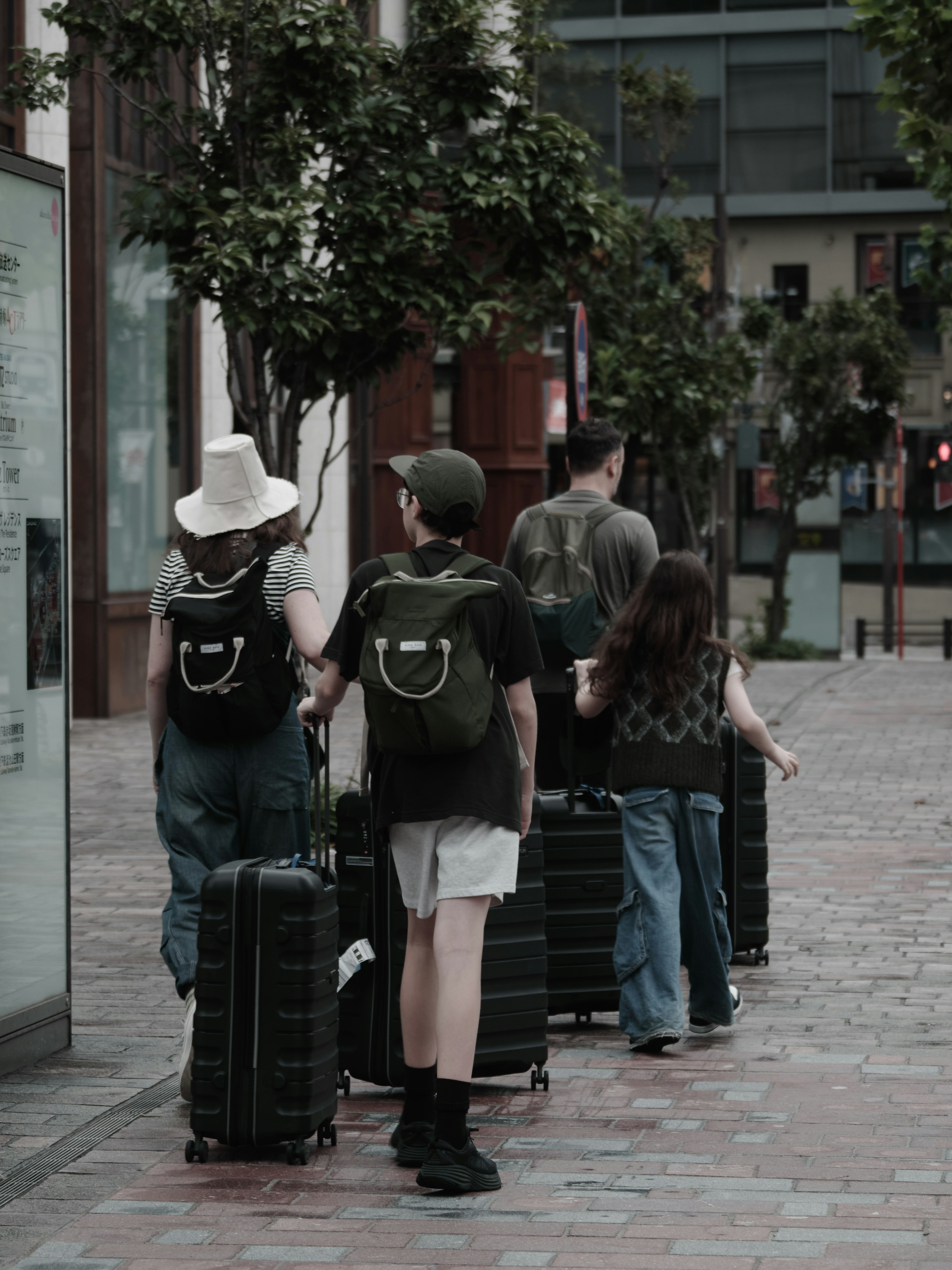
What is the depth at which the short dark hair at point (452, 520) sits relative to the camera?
4.97 meters

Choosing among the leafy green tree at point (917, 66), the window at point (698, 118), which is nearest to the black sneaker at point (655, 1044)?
the leafy green tree at point (917, 66)

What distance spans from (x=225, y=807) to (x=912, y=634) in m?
33.9

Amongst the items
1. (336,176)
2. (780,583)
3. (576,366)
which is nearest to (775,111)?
(780,583)

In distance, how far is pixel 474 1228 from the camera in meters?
4.60

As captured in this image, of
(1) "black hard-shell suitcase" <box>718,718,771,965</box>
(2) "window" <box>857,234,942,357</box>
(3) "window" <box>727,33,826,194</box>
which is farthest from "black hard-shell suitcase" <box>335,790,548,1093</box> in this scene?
(3) "window" <box>727,33,826,194</box>

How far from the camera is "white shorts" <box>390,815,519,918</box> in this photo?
16.1ft

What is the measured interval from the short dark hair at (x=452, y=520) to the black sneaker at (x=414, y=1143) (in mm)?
1473

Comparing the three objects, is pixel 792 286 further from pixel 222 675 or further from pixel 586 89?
pixel 222 675

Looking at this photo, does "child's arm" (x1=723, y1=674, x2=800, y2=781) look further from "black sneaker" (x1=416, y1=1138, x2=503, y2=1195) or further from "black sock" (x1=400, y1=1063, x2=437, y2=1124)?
"black sneaker" (x1=416, y1=1138, x2=503, y2=1195)

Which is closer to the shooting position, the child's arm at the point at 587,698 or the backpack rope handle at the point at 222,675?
the backpack rope handle at the point at 222,675

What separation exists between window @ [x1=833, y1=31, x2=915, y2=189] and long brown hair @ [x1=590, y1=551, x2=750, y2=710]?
43806 millimetres

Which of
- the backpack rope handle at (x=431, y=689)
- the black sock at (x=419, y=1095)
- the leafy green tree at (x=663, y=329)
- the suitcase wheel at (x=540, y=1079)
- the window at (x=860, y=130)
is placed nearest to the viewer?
the backpack rope handle at (x=431, y=689)

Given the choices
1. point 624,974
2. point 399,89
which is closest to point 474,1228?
point 624,974

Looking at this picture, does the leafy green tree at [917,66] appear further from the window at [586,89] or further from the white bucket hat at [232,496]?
the window at [586,89]
